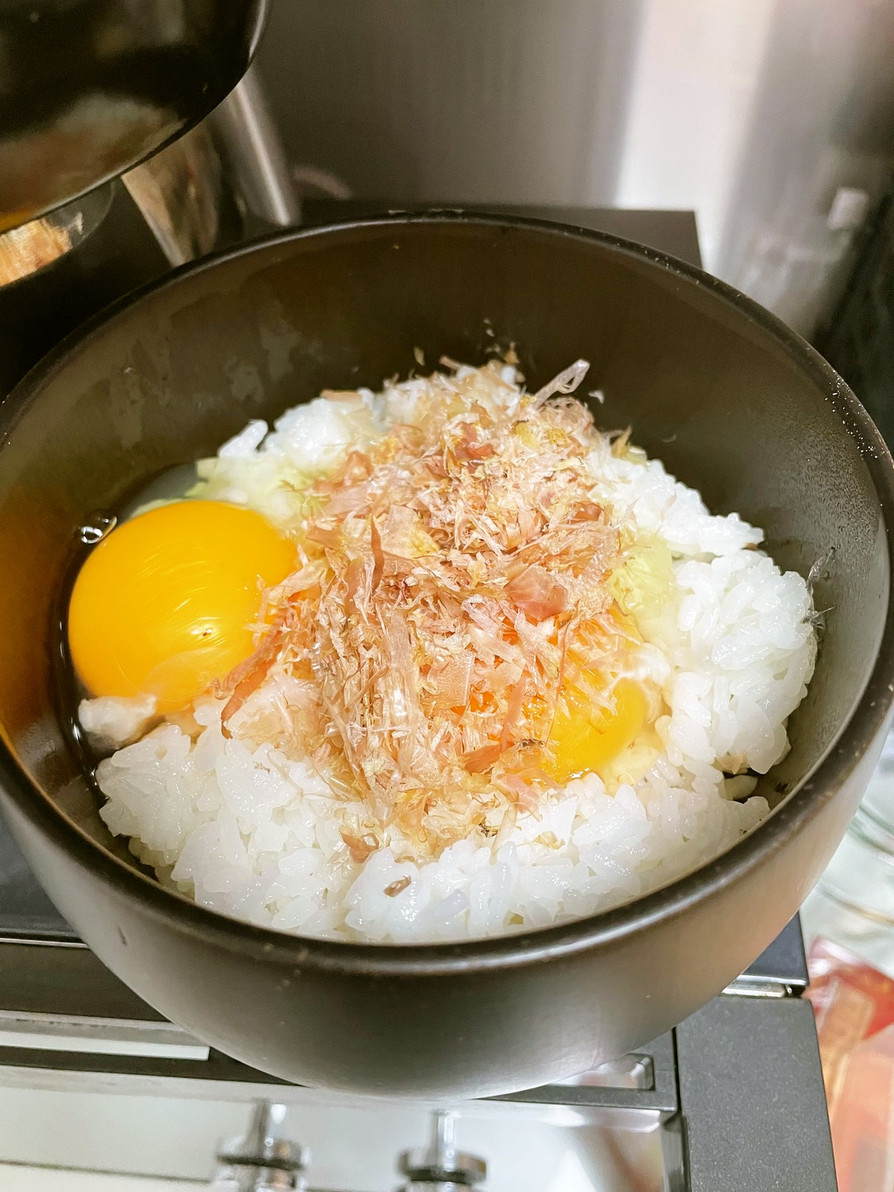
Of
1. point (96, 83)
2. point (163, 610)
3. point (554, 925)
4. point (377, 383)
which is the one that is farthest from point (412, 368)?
point (554, 925)

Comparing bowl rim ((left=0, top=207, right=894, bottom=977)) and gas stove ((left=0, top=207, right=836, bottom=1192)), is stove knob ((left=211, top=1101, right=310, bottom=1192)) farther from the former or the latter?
bowl rim ((left=0, top=207, right=894, bottom=977))

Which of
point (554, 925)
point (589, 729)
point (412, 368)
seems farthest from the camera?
point (412, 368)

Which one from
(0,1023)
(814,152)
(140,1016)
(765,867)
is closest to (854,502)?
(765,867)

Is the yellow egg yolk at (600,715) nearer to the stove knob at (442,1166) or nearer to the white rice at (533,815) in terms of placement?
the white rice at (533,815)

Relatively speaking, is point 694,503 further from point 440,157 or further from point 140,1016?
point 140,1016

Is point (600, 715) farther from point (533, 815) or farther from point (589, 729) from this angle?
point (533, 815)

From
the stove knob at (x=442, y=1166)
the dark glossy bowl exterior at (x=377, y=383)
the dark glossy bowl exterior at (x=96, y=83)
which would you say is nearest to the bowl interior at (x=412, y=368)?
the dark glossy bowl exterior at (x=377, y=383)

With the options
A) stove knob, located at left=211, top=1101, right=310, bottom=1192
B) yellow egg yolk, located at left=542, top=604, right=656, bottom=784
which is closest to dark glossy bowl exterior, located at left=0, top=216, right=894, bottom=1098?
yellow egg yolk, located at left=542, top=604, right=656, bottom=784
